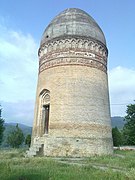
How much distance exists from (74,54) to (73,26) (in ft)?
6.96

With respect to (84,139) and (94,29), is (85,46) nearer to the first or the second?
(94,29)

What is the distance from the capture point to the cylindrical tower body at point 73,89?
13984 mm

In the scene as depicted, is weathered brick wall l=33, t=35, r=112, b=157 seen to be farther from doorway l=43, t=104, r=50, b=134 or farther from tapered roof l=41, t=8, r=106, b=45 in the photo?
tapered roof l=41, t=8, r=106, b=45

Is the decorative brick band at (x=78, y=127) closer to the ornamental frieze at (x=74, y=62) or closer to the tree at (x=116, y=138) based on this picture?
the ornamental frieze at (x=74, y=62)

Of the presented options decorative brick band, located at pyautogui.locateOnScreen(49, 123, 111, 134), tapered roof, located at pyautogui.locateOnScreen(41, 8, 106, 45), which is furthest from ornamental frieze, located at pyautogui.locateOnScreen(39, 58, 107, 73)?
decorative brick band, located at pyautogui.locateOnScreen(49, 123, 111, 134)

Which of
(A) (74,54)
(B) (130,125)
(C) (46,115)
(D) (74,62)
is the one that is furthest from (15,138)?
(A) (74,54)

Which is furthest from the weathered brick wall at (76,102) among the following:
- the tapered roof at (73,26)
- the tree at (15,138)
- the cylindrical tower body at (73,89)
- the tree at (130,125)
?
the tree at (15,138)

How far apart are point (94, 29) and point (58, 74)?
4422mm

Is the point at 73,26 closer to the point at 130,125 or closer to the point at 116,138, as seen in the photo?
the point at 130,125

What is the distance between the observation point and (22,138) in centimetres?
3688

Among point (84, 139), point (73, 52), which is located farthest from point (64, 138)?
point (73, 52)

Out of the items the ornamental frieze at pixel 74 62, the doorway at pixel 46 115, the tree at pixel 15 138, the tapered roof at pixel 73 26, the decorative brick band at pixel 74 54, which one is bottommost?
the tree at pixel 15 138

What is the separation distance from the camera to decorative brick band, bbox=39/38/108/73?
50.3ft

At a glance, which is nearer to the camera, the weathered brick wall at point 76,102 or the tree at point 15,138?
the weathered brick wall at point 76,102
